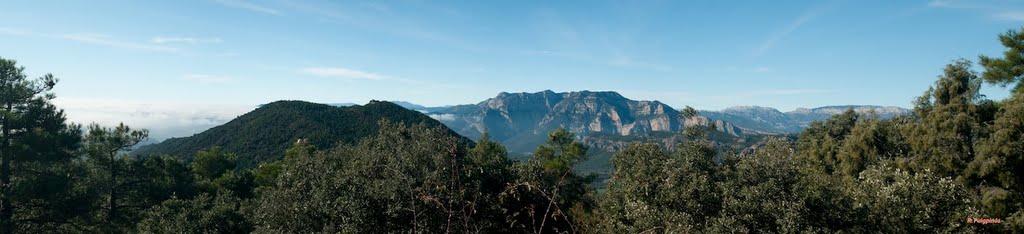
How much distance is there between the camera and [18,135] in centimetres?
3428

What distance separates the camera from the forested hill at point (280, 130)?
372ft

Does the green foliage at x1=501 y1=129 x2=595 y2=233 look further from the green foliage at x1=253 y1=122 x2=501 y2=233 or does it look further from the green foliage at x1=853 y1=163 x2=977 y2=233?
the green foliage at x1=853 y1=163 x2=977 y2=233

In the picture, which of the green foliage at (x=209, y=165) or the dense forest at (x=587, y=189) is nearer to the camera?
the dense forest at (x=587, y=189)

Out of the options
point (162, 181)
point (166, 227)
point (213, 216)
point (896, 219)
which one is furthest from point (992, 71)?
point (162, 181)

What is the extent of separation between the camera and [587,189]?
4362 centimetres

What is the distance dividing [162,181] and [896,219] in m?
52.9

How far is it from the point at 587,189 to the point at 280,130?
105 meters

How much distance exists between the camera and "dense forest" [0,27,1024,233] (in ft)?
58.6

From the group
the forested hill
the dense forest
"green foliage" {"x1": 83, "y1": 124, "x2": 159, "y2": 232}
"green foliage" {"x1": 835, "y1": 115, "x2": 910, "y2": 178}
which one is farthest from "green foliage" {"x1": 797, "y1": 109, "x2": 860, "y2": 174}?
the forested hill

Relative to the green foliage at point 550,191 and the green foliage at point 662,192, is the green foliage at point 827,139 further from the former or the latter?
the green foliage at point 662,192

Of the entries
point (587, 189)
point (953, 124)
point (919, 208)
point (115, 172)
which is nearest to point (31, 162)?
point (115, 172)

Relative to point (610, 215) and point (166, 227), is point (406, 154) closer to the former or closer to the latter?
point (610, 215)

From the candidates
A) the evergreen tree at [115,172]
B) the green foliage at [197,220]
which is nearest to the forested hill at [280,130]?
the evergreen tree at [115,172]

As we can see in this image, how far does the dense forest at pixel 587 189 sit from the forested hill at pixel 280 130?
227ft
